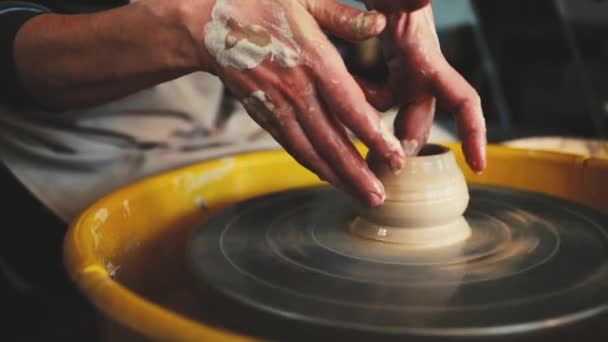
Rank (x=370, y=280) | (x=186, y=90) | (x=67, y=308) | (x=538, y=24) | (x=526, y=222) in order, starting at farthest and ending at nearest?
(x=538, y=24), (x=67, y=308), (x=186, y=90), (x=526, y=222), (x=370, y=280)

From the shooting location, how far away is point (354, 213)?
949 mm

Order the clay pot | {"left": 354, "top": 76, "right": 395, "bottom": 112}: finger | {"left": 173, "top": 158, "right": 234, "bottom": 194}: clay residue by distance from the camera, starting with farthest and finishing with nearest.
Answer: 1. {"left": 173, "top": 158, "right": 234, "bottom": 194}: clay residue
2. {"left": 354, "top": 76, "right": 395, "bottom": 112}: finger
3. the clay pot

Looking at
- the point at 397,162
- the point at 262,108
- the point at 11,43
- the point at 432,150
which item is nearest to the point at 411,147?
the point at 432,150

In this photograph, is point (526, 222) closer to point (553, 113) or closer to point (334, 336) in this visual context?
point (334, 336)

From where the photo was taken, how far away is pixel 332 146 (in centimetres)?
A: 75

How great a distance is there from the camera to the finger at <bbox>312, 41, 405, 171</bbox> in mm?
725

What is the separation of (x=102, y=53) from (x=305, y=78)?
1.13ft

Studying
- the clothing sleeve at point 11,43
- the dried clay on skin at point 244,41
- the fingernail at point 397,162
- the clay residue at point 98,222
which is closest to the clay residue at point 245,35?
the dried clay on skin at point 244,41

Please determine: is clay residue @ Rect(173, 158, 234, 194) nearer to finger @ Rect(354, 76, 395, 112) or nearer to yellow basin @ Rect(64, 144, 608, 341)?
yellow basin @ Rect(64, 144, 608, 341)

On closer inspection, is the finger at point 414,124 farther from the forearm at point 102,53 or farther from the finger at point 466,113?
the forearm at point 102,53

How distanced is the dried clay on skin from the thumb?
47 mm

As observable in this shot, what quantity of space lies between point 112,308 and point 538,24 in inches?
113

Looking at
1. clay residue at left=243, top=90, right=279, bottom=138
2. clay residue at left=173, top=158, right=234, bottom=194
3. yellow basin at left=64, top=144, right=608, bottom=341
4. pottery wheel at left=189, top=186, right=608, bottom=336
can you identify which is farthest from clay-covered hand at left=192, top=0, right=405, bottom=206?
clay residue at left=173, top=158, right=234, bottom=194

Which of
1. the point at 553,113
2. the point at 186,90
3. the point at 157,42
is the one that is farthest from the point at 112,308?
the point at 553,113
